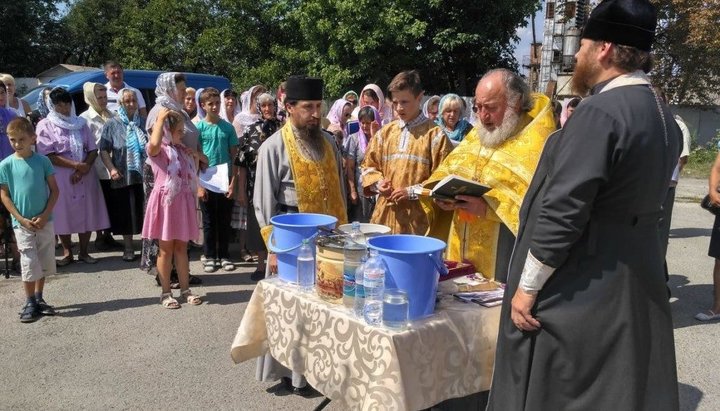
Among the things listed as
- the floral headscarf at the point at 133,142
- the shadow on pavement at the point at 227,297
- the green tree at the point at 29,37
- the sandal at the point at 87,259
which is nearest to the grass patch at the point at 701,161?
the shadow on pavement at the point at 227,297

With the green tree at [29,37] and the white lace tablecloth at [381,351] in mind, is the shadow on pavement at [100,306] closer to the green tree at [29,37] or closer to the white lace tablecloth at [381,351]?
the white lace tablecloth at [381,351]

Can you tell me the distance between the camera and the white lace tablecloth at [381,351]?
6.94 feet

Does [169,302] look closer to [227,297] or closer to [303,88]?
[227,297]

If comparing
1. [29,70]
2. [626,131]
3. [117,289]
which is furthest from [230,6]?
[626,131]

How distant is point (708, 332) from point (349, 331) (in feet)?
13.6

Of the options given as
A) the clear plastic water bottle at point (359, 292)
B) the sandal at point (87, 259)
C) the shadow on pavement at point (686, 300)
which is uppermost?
the clear plastic water bottle at point (359, 292)

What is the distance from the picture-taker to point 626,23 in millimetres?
1983

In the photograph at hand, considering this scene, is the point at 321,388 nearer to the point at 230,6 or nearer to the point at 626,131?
the point at 626,131

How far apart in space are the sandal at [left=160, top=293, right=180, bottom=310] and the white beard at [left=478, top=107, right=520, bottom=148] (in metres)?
3.43

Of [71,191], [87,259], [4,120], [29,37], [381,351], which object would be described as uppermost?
[29,37]

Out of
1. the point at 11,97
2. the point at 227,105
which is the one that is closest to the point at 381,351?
the point at 227,105

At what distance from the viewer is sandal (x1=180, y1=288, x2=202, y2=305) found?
524 cm

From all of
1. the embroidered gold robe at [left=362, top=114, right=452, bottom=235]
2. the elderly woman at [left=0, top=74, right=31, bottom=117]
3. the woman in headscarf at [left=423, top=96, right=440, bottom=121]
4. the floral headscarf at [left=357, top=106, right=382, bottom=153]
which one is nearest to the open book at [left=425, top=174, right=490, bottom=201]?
the embroidered gold robe at [left=362, top=114, right=452, bottom=235]

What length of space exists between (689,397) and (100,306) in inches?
195
